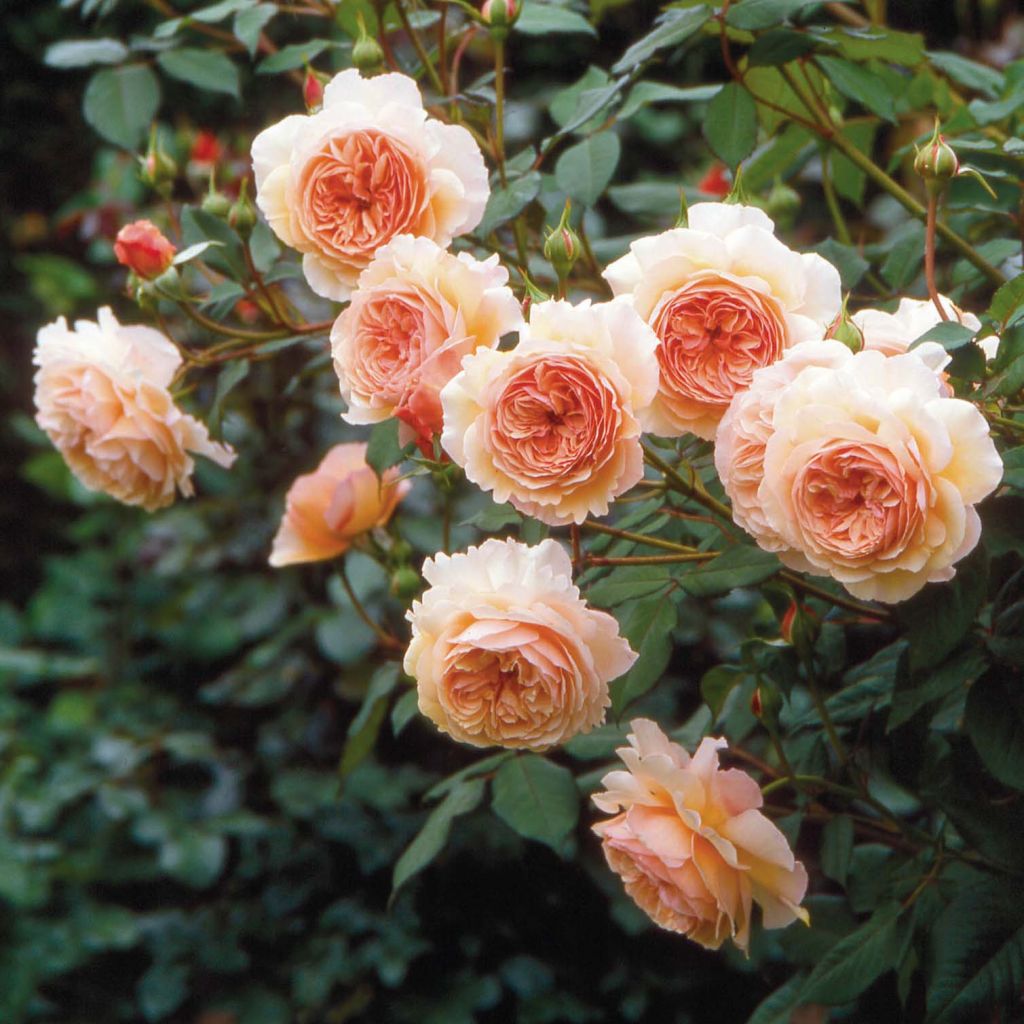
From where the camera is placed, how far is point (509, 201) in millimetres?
958

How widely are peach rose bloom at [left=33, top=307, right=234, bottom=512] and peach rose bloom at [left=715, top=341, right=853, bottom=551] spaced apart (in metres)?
0.49

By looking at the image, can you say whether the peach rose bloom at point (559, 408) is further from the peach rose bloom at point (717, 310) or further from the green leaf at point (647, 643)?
the green leaf at point (647, 643)

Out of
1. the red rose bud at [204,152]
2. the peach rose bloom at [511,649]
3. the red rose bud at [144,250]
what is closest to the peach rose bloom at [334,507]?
the red rose bud at [144,250]

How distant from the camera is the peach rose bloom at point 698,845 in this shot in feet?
2.55

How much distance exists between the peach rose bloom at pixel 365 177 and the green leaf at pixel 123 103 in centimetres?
47

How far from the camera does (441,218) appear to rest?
0.85m

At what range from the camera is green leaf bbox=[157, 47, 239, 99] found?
4.08ft

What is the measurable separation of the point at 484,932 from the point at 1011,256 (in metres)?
1.22

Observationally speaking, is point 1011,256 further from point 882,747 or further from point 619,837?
point 619,837

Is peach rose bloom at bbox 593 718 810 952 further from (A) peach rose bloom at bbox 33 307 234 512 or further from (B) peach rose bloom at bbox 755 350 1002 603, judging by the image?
(A) peach rose bloom at bbox 33 307 234 512

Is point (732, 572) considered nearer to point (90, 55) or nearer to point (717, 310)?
point (717, 310)

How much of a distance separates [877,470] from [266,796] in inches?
66.8

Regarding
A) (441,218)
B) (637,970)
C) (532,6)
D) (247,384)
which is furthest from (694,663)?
(441,218)

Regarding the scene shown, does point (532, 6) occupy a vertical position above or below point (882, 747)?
above
